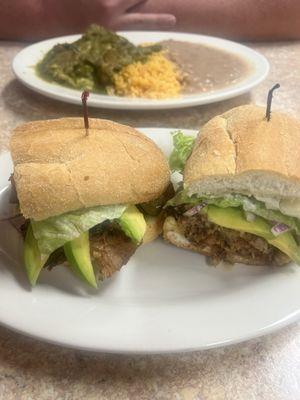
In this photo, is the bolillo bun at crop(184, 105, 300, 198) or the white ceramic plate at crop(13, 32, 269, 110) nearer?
the bolillo bun at crop(184, 105, 300, 198)

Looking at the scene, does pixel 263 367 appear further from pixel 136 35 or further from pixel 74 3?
pixel 74 3

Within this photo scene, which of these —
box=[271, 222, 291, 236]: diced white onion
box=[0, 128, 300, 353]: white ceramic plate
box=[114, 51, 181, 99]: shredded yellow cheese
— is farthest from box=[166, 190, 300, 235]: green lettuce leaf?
box=[114, 51, 181, 99]: shredded yellow cheese

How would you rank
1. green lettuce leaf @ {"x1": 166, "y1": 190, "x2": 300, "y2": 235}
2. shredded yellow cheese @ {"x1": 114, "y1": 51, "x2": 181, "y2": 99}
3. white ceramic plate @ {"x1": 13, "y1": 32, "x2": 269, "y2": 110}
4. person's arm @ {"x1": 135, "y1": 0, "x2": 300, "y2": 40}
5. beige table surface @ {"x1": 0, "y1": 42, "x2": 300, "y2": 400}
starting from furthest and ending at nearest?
1. person's arm @ {"x1": 135, "y1": 0, "x2": 300, "y2": 40}
2. shredded yellow cheese @ {"x1": 114, "y1": 51, "x2": 181, "y2": 99}
3. white ceramic plate @ {"x1": 13, "y1": 32, "x2": 269, "y2": 110}
4. green lettuce leaf @ {"x1": 166, "y1": 190, "x2": 300, "y2": 235}
5. beige table surface @ {"x1": 0, "y1": 42, "x2": 300, "y2": 400}

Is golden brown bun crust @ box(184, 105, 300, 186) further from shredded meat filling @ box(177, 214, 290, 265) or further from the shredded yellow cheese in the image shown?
the shredded yellow cheese


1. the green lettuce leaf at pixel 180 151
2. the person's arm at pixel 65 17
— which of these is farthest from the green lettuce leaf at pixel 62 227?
the person's arm at pixel 65 17

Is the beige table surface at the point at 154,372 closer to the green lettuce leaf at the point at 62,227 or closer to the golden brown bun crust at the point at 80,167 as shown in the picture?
the green lettuce leaf at the point at 62,227

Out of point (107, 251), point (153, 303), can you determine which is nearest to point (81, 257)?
point (107, 251)

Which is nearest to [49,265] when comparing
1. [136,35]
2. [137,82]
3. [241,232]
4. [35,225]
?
[35,225]
